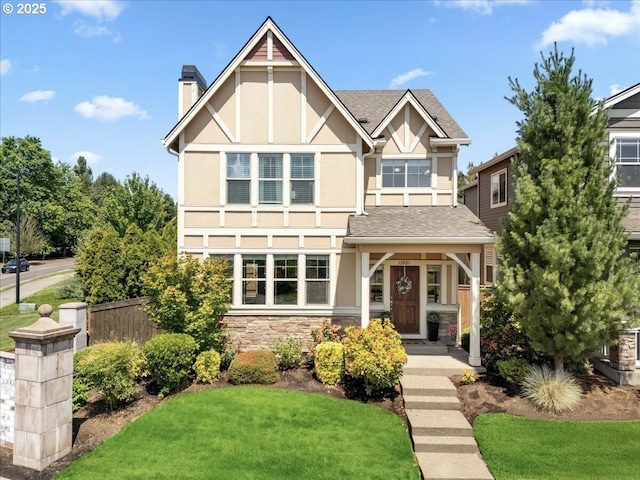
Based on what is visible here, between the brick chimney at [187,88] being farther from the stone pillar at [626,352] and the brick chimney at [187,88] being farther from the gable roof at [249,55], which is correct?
the stone pillar at [626,352]

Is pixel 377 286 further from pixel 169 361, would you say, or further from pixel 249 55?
pixel 249 55

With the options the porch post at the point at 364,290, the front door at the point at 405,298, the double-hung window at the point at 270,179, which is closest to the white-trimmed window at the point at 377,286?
the front door at the point at 405,298

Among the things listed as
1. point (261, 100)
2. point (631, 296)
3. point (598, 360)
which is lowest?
point (598, 360)

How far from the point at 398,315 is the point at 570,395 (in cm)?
591

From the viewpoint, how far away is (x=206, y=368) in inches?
405

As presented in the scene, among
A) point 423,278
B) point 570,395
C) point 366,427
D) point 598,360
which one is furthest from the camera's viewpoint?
point 423,278

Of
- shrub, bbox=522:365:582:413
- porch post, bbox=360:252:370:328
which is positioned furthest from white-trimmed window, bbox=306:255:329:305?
shrub, bbox=522:365:582:413

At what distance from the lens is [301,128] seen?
1297 cm

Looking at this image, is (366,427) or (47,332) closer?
(47,332)

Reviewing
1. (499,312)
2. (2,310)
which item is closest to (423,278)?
(499,312)

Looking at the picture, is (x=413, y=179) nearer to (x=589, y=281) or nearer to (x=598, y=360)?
(x=589, y=281)

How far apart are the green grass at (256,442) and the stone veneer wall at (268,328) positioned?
3256 millimetres

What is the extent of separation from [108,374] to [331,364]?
17.3ft

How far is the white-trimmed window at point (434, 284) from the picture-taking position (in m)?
14.0
